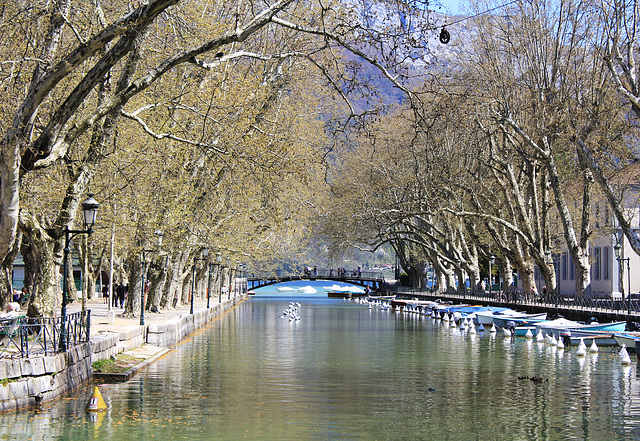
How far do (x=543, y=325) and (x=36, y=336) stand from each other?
992 inches

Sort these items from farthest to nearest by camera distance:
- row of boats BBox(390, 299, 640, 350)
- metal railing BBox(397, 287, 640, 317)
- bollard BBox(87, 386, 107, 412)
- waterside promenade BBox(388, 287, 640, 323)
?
metal railing BBox(397, 287, 640, 317) → waterside promenade BBox(388, 287, 640, 323) → row of boats BBox(390, 299, 640, 350) → bollard BBox(87, 386, 107, 412)

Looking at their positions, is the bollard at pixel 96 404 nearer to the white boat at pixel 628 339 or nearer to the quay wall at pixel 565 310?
the white boat at pixel 628 339

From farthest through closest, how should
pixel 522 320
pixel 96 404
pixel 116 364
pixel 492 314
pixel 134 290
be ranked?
1. pixel 492 314
2. pixel 522 320
3. pixel 134 290
4. pixel 116 364
5. pixel 96 404

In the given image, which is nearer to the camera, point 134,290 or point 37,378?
point 37,378

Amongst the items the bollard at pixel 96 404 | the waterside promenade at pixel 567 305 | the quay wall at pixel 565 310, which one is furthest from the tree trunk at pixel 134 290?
the bollard at pixel 96 404

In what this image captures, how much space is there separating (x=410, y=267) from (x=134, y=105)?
64.8 meters

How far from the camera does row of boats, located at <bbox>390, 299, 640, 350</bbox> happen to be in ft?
104

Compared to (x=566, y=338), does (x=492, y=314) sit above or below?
above

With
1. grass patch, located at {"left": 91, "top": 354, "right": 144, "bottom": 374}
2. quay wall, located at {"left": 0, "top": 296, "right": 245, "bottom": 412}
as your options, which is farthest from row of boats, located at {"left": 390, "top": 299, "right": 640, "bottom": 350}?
quay wall, located at {"left": 0, "top": 296, "right": 245, "bottom": 412}

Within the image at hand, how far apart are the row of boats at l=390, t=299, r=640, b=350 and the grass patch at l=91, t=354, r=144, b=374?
16119 millimetres

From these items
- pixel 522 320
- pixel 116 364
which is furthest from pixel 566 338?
pixel 116 364

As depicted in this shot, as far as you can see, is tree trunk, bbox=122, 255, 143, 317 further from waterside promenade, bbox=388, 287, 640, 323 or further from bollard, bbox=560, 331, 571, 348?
waterside promenade, bbox=388, 287, 640, 323

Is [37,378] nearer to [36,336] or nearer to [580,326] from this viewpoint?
[36,336]

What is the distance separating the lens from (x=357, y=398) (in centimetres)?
1866
